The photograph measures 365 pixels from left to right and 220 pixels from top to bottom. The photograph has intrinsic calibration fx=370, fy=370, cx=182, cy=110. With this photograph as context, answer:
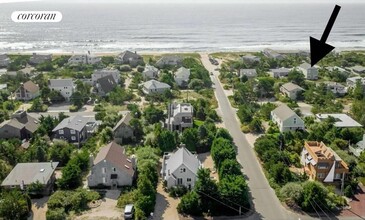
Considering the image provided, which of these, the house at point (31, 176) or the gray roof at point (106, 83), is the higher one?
A: the gray roof at point (106, 83)

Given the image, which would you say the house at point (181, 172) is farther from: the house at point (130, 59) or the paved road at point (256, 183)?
the house at point (130, 59)

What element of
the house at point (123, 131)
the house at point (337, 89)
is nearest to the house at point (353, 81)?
the house at point (337, 89)

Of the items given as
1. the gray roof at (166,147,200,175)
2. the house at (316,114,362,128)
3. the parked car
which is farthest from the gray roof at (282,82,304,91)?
the parked car

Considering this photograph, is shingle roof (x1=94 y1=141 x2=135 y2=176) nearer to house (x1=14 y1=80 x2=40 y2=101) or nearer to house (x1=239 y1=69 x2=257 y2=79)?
house (x1=14 y1=80 x2=40 y2=101)

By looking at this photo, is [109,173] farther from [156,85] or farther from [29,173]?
[156,85]

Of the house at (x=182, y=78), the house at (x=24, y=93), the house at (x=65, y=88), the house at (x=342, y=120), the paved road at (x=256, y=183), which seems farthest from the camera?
the house at (x=182, y=78)

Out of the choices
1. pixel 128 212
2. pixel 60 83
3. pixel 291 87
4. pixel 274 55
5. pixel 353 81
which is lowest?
pixel 128 212

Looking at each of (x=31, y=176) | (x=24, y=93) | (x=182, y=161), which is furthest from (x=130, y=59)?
(x=182, y=161)
